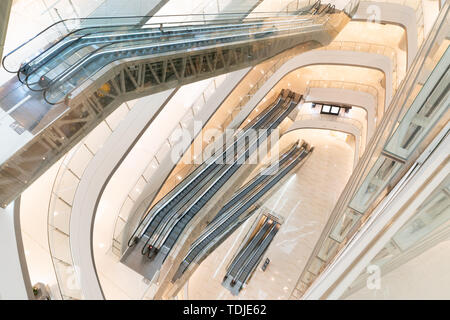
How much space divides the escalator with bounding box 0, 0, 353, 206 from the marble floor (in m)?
7.70

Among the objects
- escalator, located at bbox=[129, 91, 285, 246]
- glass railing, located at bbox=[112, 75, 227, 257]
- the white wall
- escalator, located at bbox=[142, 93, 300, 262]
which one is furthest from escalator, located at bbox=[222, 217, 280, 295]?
the white wall

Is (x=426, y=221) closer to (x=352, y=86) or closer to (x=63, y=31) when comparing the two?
(x=63, y=31)

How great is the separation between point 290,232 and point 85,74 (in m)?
9.70

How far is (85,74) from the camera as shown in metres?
3.64

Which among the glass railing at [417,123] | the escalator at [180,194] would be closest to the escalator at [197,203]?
the escalator at [180,194]

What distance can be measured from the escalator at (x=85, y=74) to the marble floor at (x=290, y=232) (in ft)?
25.3

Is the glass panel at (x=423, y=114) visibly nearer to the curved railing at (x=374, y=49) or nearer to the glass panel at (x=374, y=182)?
the glass panel at (x=374, y=182)

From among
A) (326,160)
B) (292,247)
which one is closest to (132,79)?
(292,247)

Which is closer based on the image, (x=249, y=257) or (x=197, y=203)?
(x=197, y=203)

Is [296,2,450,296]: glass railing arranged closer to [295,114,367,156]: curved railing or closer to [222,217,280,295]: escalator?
[222,217,280,295]: escalator

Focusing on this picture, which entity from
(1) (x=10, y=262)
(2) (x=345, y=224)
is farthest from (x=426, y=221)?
(1) (x=10, y=262)

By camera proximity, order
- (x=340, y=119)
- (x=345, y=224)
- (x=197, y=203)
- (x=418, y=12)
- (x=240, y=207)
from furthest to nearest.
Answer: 1. (x=340, y=119)
2. (x=240, y=207)
3. (x=418, y=12)
4. (x=197, y=203)
5. (x=345, y=224)

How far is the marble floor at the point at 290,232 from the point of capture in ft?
31.1
